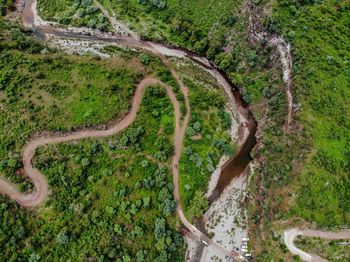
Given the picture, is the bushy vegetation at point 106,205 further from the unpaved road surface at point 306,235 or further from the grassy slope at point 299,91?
the unpaved road surface at point 306,235

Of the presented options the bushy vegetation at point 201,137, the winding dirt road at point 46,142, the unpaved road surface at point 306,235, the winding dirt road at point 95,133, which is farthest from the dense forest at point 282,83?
the winding dirt road at point 46,142

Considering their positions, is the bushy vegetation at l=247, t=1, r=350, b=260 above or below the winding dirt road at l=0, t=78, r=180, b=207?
above

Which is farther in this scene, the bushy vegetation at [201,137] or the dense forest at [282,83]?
the bushy vegetation at [201,137]

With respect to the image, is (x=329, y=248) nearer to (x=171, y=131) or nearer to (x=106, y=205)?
(x=171, y=131)

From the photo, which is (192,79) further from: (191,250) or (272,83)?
(191,250)

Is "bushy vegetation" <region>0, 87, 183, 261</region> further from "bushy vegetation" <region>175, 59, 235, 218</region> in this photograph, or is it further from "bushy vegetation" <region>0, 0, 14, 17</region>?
"bushy vegetation" <region>0, 0, 14, 17</region>

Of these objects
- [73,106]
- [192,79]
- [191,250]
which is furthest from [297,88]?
[73,106]

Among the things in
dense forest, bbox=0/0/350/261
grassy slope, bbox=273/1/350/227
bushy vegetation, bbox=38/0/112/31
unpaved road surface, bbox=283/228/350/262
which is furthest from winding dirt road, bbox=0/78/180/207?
unpaved road surface, bbox=283/228/350/262

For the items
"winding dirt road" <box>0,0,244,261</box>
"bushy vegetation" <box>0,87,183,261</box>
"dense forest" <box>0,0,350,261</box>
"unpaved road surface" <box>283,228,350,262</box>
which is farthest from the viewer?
"unpaved road surface" <box>283,228,350,262</box>
